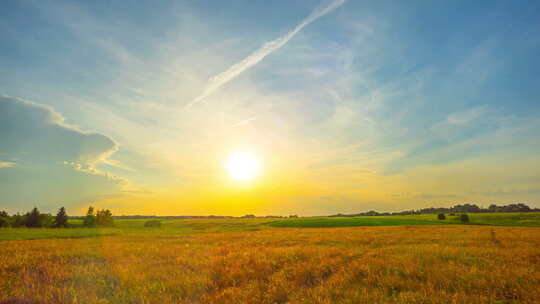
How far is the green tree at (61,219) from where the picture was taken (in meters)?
71.6

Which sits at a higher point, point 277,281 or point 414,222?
point 277,281

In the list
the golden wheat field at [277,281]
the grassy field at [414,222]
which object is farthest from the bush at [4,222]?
the golden wheat field at [277,281]

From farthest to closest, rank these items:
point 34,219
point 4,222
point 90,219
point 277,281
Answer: point 90,219
point 34,219
point 4,222
point 277,281

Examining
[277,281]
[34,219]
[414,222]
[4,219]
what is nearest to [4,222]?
[4,219]

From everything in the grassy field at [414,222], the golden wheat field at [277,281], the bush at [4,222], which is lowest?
the grassy field at [414,222]

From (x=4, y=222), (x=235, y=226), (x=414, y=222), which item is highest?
(x=4, y=222)

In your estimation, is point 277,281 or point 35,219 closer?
point 277,281

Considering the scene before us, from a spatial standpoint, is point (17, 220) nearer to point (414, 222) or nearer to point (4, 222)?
point (4, 222)

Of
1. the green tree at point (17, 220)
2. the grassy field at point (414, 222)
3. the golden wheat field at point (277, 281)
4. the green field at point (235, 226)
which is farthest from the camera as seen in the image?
the green tree at point (17, 220)

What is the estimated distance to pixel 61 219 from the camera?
72.3m

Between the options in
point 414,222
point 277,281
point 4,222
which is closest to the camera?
point 277,281

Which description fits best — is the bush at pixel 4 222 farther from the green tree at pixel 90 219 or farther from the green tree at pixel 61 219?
the green tree at pixel 90 219

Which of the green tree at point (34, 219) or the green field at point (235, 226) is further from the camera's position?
the green tree at point (34, 219)

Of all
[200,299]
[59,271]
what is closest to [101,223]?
[59,271]
